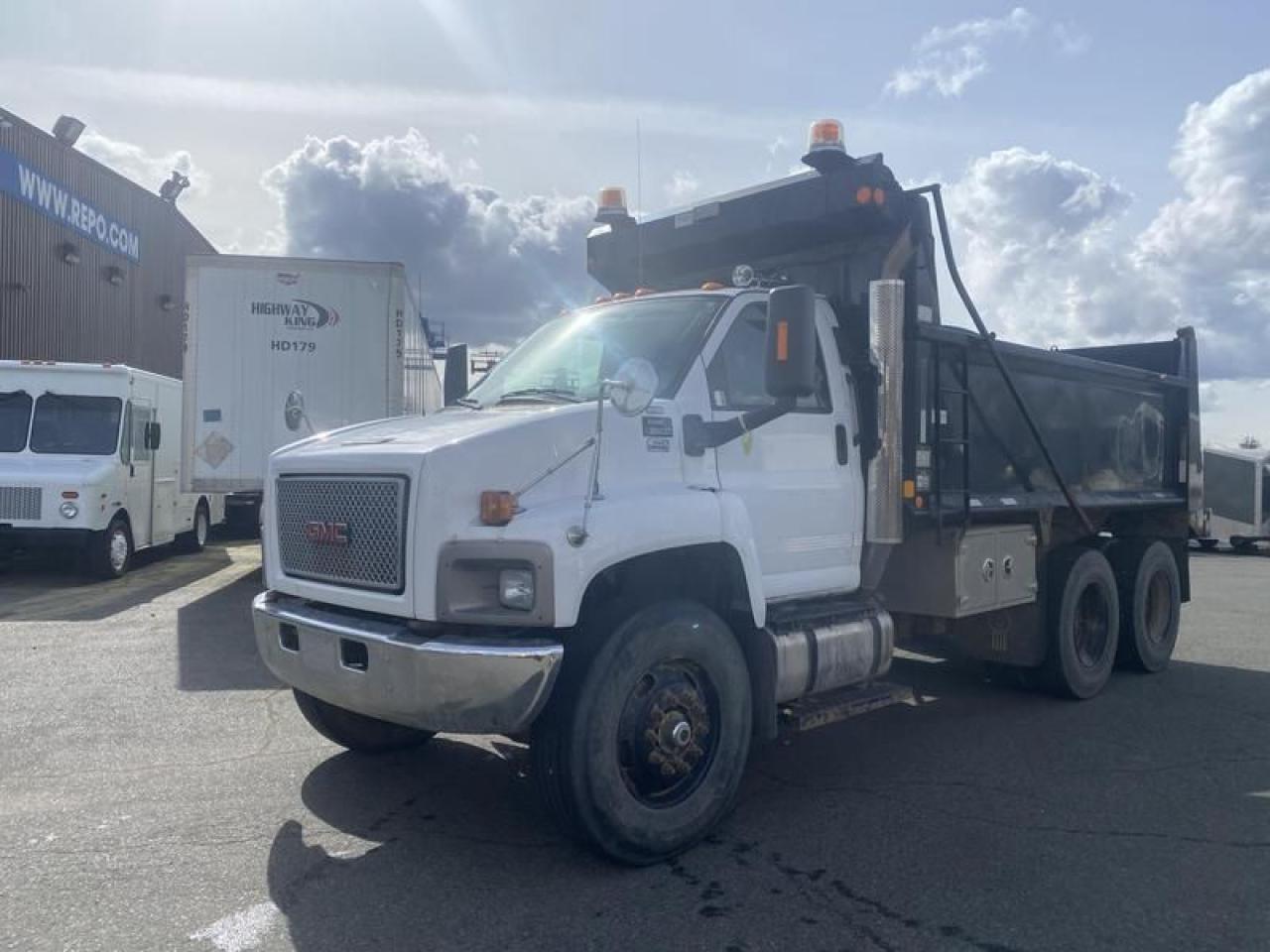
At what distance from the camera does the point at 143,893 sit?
4.20m

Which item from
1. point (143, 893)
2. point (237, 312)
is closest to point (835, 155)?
point (143, 893)

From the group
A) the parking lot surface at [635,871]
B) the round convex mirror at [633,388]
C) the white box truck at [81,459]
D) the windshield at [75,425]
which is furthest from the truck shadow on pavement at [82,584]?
the round convex mirror at [633,388]

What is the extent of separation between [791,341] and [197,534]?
15012 millimetres

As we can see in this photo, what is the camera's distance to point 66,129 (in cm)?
2214

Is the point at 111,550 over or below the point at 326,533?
below

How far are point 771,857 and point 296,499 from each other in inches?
103

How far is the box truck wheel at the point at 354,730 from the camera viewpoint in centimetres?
568

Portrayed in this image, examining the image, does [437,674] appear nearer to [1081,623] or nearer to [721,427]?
[721,427]

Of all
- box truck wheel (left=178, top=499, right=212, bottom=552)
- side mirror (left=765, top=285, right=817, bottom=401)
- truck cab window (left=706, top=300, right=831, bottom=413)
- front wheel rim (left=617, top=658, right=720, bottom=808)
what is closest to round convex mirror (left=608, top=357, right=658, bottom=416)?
side mirror (left=765, top=285, right=817, bottom=401)

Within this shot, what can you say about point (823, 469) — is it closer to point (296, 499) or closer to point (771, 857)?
point (771, 857)

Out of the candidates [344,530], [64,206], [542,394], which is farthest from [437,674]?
[64,206]

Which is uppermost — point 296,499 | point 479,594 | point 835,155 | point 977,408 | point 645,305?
point 835,155

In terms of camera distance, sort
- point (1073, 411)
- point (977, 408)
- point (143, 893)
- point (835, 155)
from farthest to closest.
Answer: point (1073, 411)
point (977, 408)
point (835, 155)
point (143, 893)

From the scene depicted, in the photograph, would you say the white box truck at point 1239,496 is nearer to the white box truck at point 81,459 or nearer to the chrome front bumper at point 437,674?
the white box truck at point 81,459
